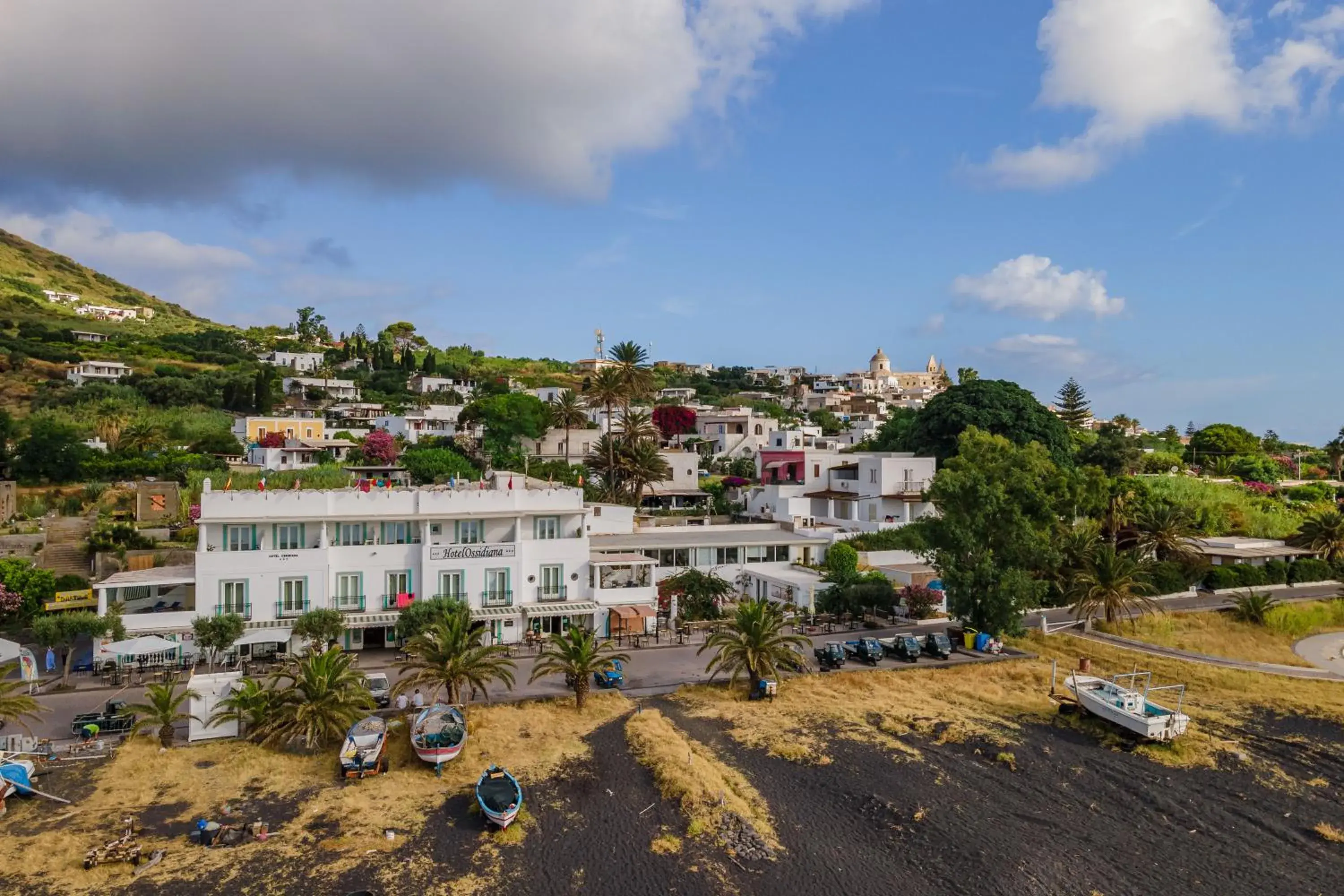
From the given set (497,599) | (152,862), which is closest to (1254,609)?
(497,599)

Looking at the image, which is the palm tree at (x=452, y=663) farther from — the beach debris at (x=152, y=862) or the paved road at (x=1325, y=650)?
the paved road at (x=1325, y=650)

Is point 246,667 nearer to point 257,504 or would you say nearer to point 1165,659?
point 257,504

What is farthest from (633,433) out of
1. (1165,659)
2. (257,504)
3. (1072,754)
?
(1072,754)

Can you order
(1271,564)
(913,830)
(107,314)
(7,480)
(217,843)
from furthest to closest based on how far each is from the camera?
(107,314)
(7,480)
(1271,564)
(913,830)
(217,843)

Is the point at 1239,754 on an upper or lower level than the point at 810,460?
lower

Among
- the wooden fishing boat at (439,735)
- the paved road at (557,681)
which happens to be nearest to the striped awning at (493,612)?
the paved road at (557,681)

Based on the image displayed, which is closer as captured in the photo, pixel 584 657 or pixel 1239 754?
pixel 1239 754

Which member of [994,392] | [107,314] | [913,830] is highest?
[107,314]
